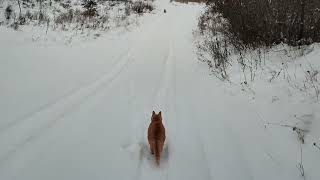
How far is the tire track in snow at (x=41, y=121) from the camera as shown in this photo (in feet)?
12.9

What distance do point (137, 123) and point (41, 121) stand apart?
1.43 m

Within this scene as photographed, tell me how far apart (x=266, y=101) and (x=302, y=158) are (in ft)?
5.43

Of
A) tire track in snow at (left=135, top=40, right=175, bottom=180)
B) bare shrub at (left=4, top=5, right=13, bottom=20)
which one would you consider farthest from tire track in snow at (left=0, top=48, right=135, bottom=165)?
bare shrub at (left=4, top=5, right=13, bottom=20)

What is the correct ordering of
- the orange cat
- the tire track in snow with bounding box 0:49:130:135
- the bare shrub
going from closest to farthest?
the orange cat → the tire track in snow with bounding box 0:49:130:135 → the bare shrub

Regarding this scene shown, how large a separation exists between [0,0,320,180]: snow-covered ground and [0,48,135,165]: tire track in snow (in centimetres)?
1

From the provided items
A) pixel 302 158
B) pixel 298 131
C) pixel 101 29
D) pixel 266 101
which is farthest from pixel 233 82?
pixel 101 29

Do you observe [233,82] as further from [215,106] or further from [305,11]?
[305,11]

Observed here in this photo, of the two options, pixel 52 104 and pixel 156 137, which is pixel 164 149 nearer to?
pixel 156 137

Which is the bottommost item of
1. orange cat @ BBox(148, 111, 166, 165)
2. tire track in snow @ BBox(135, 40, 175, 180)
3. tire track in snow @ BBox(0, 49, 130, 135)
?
tire track in snow @ BBox(135, 40, 175, 180)

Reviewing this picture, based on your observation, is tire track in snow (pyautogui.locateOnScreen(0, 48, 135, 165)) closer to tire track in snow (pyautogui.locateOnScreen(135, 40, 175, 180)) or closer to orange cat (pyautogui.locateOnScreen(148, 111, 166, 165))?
tire track in snow (pyautogui.locateOnScreen(135, 40, 175, 180))

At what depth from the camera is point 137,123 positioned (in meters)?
5.09

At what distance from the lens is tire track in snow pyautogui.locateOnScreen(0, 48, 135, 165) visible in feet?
12.9

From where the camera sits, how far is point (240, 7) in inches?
326

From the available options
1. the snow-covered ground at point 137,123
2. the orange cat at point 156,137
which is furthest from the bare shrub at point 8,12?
the orange cat at point 156,137
